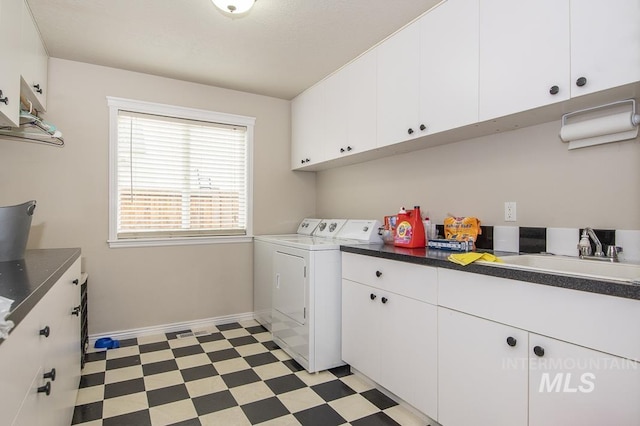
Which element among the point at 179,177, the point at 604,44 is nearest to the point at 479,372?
the point at 604,44

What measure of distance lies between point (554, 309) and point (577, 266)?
0.51m

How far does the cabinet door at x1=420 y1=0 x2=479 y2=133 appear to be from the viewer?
180 centimetres

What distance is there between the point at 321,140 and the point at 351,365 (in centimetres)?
187

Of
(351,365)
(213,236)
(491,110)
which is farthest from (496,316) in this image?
(213,236)

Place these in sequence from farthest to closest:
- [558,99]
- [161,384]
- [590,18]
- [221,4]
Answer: [161,384] < [221,4] < [558,99] < [590,18]

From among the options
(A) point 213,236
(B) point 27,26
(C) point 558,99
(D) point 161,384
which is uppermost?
(B) point 27,26

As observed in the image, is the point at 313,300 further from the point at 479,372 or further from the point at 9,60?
the point at 9,60

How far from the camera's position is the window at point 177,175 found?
297 centimetres

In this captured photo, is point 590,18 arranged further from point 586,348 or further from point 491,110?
point 586,348

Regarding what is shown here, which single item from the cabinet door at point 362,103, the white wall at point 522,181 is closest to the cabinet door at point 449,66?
the white wall at point 522,181

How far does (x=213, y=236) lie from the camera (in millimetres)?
3342

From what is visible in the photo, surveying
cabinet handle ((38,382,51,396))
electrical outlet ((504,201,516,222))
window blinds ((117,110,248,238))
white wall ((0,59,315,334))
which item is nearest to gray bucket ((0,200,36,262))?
cabinet handle ((38,382,51,396))

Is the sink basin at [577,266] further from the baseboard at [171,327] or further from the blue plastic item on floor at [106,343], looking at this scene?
the blue plastic item on floor at [106,343]

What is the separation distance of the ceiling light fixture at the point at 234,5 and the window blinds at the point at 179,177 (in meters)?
1.55
